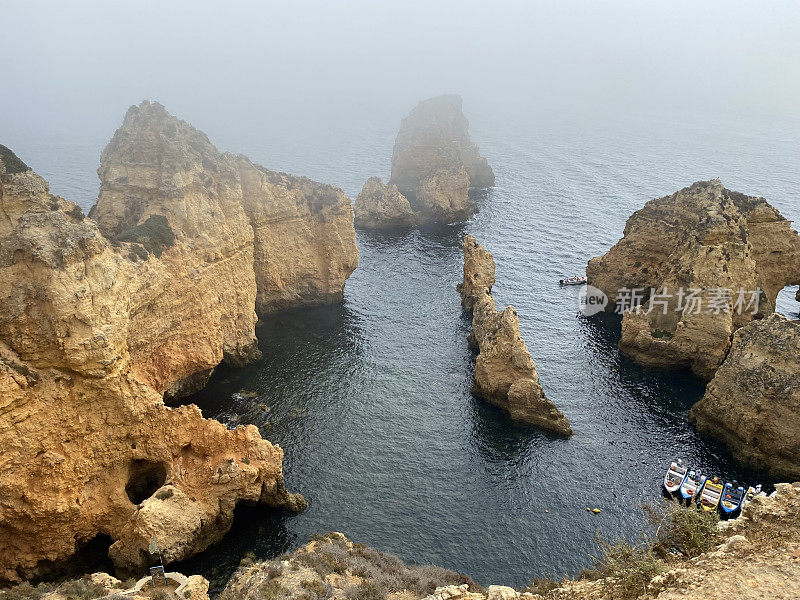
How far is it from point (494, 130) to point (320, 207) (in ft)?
411

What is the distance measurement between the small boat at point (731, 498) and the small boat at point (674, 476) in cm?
254

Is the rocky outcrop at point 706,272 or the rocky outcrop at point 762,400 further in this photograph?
the rocky outcrop at point 706,272

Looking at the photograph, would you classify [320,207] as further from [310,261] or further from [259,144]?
[259,144]

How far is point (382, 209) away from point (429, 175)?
16618mm

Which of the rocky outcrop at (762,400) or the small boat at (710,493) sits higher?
the rocky outcrop at (762,400)

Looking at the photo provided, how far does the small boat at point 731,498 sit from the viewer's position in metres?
38.6

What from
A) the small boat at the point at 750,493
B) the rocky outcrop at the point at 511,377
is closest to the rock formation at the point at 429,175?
the rocky outcrop at the point at 511,377

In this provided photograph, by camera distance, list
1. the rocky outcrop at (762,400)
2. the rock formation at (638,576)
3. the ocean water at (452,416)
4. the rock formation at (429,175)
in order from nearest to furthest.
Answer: the rock formation at (638,576), the ocean water at (452,416), the rocky outcrop at (762,400), the rock formation at (429,175)

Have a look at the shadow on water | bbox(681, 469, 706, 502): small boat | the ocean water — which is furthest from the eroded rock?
bbox(681, 469, 706, 502): small boat

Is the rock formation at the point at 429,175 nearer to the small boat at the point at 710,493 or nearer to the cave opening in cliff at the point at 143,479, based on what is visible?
the cave opening in cliff at the point at 143,479

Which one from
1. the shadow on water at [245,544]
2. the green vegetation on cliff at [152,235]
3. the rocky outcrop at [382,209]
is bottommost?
the shadow on water at [245,544]

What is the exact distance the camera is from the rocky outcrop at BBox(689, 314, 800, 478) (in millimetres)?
40594

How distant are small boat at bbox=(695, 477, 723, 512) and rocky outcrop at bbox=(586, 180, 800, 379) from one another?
46.3 ft

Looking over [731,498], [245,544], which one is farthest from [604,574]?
[245,544]
